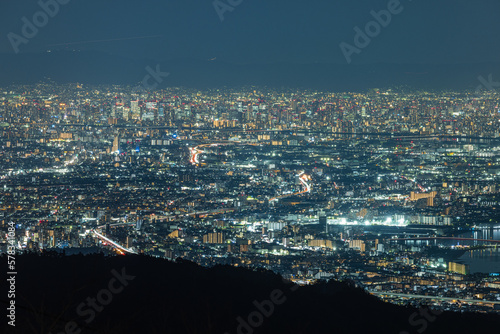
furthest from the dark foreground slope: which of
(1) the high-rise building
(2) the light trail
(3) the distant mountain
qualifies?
(3) the distant mountain

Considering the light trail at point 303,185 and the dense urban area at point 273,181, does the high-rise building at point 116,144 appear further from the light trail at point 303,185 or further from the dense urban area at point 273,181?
the light trail at point 303,185

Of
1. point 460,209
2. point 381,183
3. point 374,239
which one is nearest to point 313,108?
point 381,183

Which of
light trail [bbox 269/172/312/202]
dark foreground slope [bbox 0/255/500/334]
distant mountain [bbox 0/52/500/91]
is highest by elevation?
distant mountain [bbox 0/52/500/91]

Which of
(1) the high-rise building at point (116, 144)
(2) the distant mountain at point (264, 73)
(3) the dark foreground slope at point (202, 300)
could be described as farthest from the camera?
(2) the distant mountain at point (264, 73)

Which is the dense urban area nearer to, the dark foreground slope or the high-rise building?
the high-rise building

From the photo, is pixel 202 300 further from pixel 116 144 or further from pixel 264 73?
pixel 264 73

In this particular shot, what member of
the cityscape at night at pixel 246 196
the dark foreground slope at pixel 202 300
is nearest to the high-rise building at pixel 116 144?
the cityscape at night at pixel 246 196

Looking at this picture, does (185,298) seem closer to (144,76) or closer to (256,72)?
(144,76)
